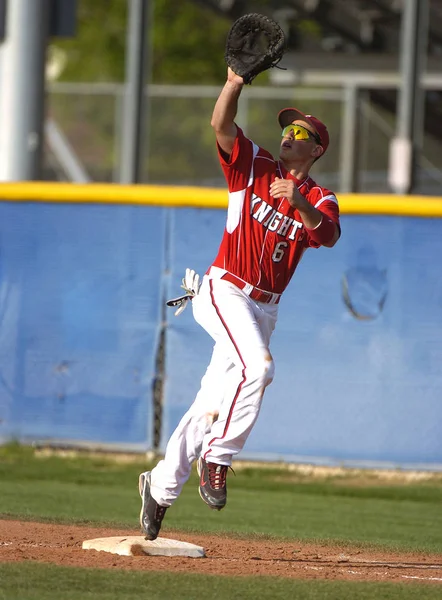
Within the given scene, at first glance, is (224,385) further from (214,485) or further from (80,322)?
(80,322)

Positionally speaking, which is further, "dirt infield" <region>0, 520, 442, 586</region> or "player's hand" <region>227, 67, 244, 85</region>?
"dirt infield" <region>0, 520, 442, 586</region>

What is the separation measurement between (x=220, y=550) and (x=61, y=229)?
4.03 metres

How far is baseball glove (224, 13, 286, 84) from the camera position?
5191 millimetres

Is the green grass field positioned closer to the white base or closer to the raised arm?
the white base

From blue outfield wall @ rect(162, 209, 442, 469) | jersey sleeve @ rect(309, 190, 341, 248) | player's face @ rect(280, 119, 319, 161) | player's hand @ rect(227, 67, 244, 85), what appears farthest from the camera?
blue outfield wall @ rect(162, 209, 442, 469)

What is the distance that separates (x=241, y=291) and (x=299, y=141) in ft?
2.38

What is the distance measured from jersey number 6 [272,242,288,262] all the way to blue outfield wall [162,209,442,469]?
11.5 feet

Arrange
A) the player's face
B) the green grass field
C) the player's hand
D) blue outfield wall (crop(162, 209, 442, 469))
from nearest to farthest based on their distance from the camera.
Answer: the green grass field → the player's hand → the player's face → blue outfield wall (crop(162, 209, 442, 469))

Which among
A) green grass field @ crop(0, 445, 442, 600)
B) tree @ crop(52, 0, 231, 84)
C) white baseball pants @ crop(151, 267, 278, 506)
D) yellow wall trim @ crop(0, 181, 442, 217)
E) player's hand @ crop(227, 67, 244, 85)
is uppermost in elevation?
tree @ crop(52, 0, 231, 84)

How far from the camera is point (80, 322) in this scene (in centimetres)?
930

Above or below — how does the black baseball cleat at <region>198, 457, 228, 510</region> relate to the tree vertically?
below

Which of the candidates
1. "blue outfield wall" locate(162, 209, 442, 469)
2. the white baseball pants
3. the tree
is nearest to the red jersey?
the white baseball pants

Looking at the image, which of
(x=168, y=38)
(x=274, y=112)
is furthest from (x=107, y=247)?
(x=168, y=38)

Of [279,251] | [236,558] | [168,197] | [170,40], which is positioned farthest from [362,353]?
[170,40]
